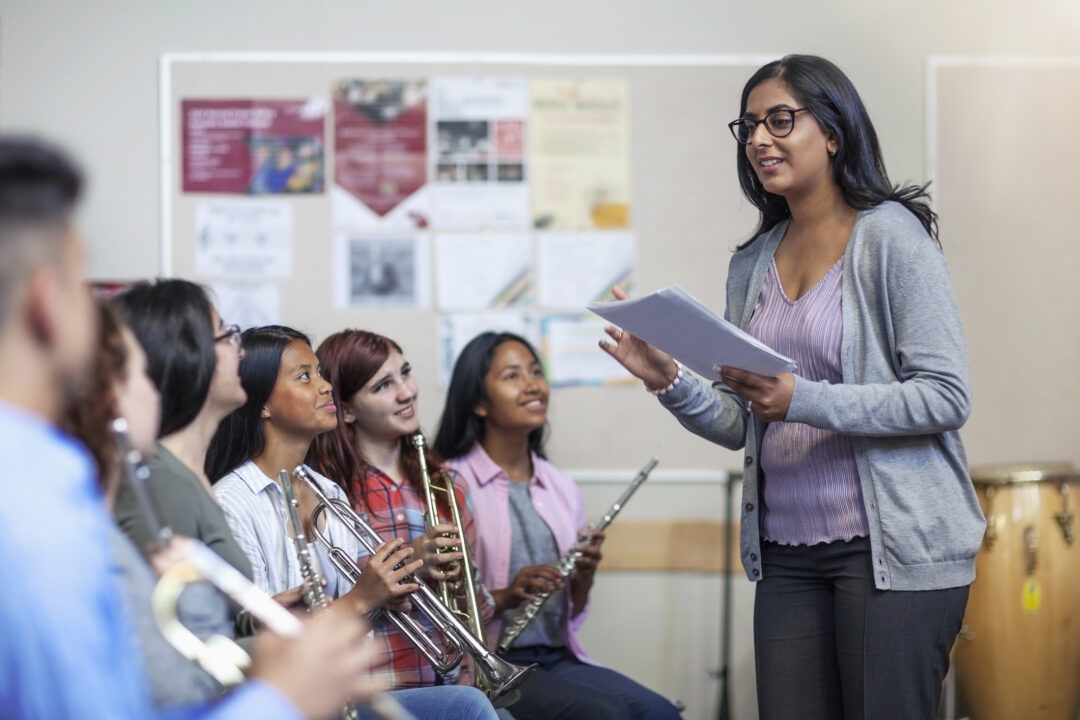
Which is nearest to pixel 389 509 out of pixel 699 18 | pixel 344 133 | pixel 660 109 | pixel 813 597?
pixel 813 597

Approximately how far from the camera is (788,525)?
6.15ft

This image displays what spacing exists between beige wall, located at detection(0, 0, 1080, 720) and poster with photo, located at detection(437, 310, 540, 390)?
0.27 m

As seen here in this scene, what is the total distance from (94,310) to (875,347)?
1241 mm

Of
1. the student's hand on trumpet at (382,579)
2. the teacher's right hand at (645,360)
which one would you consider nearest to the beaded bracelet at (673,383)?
the teacher's right hand at (645,360)

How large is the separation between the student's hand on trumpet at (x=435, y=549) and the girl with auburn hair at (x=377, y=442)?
0.08 metres

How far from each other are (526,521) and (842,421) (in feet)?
4.34

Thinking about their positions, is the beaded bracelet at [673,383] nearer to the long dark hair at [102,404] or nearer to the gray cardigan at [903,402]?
the gray cardigan at [903,402]

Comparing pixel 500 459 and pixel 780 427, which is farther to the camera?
pixel 500 459

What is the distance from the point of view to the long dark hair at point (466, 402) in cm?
301

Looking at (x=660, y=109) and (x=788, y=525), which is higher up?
(x=660, y=109)

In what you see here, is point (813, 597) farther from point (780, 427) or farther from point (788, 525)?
point (780, 427)

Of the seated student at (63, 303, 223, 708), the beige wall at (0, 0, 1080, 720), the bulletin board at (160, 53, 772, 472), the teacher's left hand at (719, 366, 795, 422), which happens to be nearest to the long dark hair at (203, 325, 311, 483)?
the teacher's left hand at (719, 366, 795, 422)

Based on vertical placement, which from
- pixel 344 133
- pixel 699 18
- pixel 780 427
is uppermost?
pixel 699 18

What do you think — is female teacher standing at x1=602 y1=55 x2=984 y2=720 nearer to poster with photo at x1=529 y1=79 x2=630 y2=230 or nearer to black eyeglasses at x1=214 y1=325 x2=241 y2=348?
black eyeglasses at x1=214 y1=325 x2=241 y2=348
